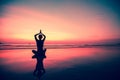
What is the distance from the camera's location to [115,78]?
804cm

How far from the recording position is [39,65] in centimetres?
1004

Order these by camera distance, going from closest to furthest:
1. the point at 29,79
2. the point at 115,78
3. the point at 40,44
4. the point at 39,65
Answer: the point at 29,79, the point at 115,78, the point at 39,65, the point at 40,44

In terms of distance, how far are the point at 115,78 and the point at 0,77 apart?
615cm

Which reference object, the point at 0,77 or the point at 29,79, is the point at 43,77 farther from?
the point at 0,77

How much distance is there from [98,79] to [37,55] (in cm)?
550

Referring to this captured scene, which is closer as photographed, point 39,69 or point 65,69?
point 39,69

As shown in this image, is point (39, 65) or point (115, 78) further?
point (39, 65)

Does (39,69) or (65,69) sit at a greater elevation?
(39,69)

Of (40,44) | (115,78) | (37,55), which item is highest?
(40,44)

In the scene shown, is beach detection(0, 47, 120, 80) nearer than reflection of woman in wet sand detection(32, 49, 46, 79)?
Yes

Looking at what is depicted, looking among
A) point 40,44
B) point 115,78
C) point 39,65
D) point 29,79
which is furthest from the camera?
point 40,44

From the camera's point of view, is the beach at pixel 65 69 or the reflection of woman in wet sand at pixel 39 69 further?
the reflection of woman in wet sand at pixel 39 69

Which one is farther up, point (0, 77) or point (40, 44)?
point (40, 44)

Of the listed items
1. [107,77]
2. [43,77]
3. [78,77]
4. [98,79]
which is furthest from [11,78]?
[107,77]
